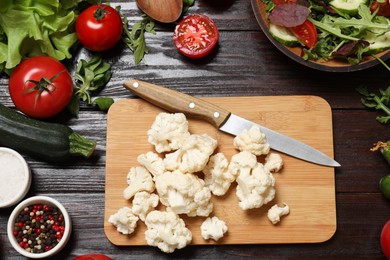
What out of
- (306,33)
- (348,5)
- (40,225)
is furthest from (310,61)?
(40,225)

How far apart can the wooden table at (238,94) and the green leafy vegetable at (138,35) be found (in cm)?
2

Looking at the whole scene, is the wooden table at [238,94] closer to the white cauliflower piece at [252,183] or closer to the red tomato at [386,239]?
the red tomato at [386,239]

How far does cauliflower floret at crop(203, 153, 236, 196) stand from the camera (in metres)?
1.68

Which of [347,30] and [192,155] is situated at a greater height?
[347,30]

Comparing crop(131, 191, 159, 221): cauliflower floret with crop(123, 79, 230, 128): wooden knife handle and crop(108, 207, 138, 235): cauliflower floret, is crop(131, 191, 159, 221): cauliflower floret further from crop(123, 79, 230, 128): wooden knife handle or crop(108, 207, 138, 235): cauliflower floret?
crop(123, 79, 230, 128): wooden knife handle

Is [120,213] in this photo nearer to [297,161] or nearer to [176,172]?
[176,172]

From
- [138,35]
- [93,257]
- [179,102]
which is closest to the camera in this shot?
[93,257]

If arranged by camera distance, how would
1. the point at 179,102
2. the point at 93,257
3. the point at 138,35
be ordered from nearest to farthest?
the point at 93,257, the point at 179,102, the point at 138,35

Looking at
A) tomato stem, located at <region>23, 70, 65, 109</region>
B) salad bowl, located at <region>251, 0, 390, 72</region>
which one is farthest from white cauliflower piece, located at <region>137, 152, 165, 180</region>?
salad bowl, located at <region>251, 0, 390, 72</region>

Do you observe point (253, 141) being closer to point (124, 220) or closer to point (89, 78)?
point (124, 220)

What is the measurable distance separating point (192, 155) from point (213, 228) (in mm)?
230

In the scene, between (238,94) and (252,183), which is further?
(238,94)

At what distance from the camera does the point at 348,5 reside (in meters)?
1.69

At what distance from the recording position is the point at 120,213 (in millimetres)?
1688
